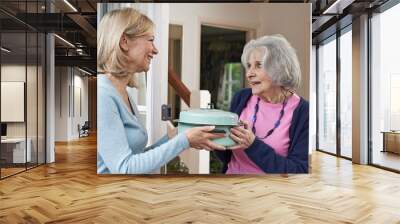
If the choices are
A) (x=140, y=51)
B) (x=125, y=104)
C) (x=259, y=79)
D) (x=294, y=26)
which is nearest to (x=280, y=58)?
(x=259, y=79)

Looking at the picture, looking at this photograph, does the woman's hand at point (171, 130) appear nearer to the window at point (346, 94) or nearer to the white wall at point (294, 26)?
the white wall at point (294, 26)

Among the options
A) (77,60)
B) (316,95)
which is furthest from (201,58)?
(77,60)

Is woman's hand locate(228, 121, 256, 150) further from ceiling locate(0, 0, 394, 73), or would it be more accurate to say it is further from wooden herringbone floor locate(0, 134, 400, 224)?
ceiling locate(0, 0, 394, 73)

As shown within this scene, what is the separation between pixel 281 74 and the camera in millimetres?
5379

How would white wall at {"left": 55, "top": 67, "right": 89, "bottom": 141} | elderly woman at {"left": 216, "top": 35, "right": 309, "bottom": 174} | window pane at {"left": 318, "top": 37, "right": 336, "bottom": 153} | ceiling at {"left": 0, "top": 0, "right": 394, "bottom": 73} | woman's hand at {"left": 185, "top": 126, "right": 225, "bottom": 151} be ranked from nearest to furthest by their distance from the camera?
woman's hand at {"left": 185, "top": 126, "right": 225, "bottom": 151} → elderly woman at {"left": 216, "top": 35, "right": 309, "bottom": 174} → ceiling at {"left": 0, "top": 0, "right": 394, "bottom": 73} → window pane at {"left": 318, "top": 37, "right": 336, "bottom": 153} → white wall at {"left": 55, "top": 67, "right": 89, "bottom": 141}

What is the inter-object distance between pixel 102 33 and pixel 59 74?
9.80 meters

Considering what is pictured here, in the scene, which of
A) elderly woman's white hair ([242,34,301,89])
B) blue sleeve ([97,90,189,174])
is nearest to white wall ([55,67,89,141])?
blue sleeve ([97,90,189,174])

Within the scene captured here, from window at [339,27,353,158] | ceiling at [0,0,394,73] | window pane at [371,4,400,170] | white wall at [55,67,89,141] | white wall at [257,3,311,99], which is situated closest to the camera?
white wall at [257,3,311,99]

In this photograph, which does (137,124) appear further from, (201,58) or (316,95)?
(316,95)

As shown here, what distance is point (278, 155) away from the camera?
17.6 feet

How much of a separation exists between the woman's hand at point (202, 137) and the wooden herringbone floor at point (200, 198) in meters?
0.48

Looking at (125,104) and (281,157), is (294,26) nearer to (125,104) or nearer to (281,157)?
(281,157)

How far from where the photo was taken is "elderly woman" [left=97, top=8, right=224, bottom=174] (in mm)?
5270

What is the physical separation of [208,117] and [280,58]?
1194 millimetres
